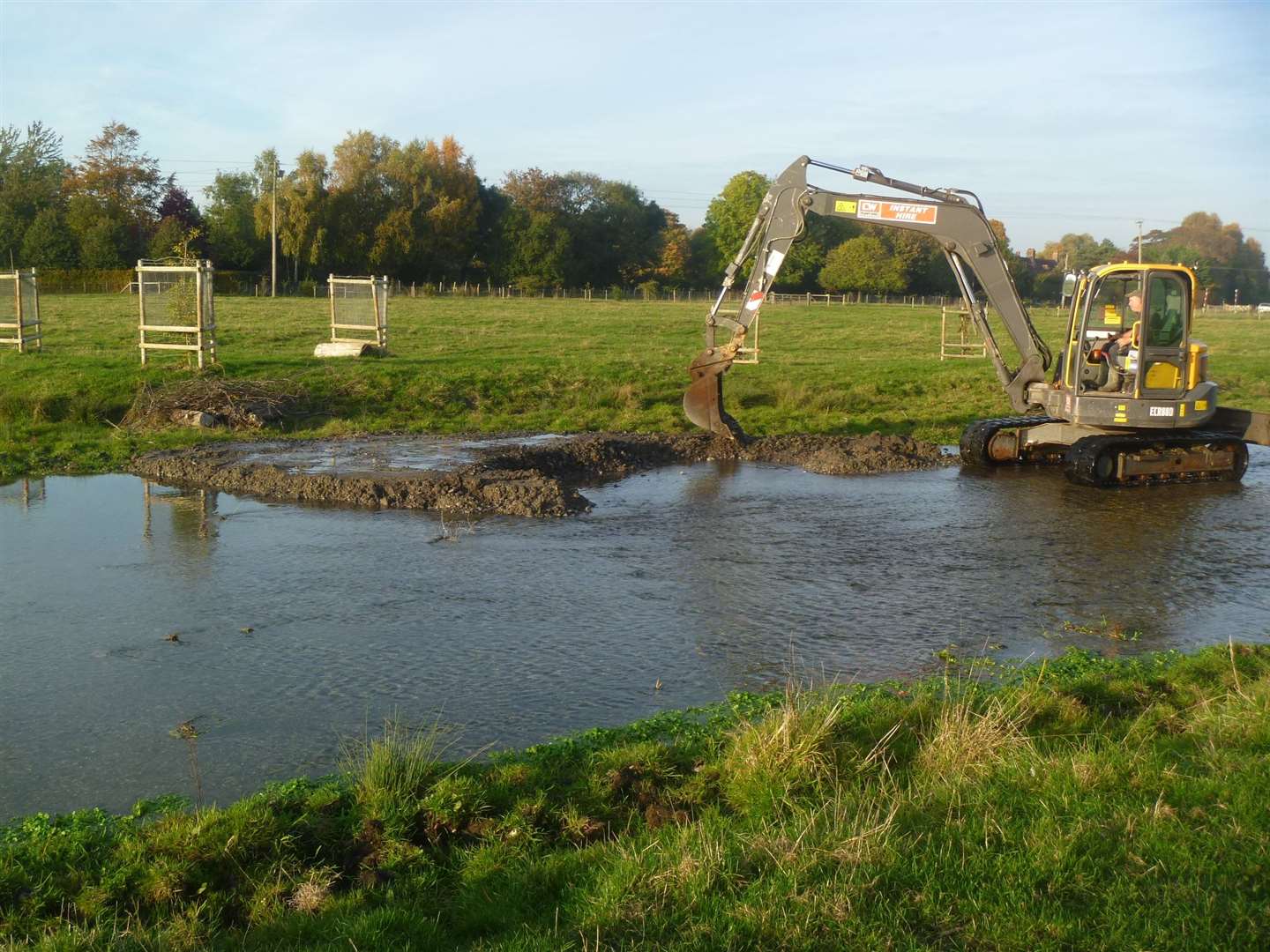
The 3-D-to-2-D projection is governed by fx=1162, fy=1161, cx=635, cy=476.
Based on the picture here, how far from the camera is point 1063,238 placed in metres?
109

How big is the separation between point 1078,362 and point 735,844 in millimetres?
13834

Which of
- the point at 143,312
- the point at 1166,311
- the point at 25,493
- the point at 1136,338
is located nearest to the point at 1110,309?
the point at 1136,338

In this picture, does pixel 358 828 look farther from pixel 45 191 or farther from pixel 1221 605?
pixel 45 191

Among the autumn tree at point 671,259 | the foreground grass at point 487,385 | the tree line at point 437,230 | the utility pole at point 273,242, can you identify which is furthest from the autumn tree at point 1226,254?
the utility pole at point 273,242

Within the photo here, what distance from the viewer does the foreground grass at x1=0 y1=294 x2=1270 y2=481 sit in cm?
1927

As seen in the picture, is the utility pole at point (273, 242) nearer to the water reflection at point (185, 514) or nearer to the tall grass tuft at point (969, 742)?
the water reflection at point (185, 514)

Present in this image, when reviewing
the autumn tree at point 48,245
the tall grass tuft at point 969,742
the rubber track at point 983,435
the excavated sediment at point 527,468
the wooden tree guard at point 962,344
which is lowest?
the tall grass tuft at point 969,742

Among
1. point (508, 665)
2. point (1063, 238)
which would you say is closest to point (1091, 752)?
point (508, 665)

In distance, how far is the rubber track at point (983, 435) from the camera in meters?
18.0

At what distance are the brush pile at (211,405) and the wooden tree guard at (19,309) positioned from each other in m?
5.81

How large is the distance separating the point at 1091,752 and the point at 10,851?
5238 millimetres

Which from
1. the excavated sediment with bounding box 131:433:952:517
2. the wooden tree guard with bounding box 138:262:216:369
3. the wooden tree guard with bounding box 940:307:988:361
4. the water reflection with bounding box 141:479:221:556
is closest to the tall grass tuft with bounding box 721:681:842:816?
the water reflection with bounding box 141:479:221:556

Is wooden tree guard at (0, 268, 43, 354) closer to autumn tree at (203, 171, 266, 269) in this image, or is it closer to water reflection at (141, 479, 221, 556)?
water reflection at (141, 479, 221, 556)

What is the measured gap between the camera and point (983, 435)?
59.1 ft
